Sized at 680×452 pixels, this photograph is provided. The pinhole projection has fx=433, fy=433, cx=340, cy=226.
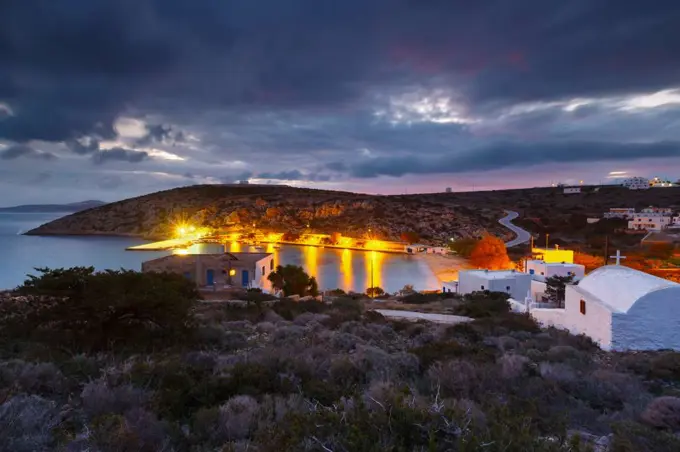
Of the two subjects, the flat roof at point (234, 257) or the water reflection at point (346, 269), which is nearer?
the flat roof at point (234, 257)

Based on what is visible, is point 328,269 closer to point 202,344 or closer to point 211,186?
point 202,344

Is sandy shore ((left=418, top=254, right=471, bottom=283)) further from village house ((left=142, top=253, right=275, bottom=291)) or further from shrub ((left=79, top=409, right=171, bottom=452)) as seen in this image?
shrub ((left=79, top=409, right=171, bottom=452))

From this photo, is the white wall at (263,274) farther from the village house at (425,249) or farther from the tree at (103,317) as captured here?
the village house at (425,249)

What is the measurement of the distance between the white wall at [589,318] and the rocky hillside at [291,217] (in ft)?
179

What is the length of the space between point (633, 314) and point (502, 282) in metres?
14.3

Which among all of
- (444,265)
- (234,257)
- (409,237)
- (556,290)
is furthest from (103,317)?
(409,237)

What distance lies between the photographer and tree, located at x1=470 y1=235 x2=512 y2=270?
41094 mm

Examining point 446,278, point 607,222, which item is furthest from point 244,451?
point 607,222

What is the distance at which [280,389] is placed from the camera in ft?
14.5

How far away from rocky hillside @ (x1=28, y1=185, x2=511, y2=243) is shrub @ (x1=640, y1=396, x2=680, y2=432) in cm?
6464

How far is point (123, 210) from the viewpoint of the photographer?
117 m

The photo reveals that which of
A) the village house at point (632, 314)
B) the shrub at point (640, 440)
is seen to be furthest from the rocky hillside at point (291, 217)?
the shrub at point (640, 440)

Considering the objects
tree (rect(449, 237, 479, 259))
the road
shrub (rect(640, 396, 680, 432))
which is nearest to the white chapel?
shrub (rect(640, 396, 680, 432))

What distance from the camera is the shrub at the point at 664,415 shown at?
4.13 metres
